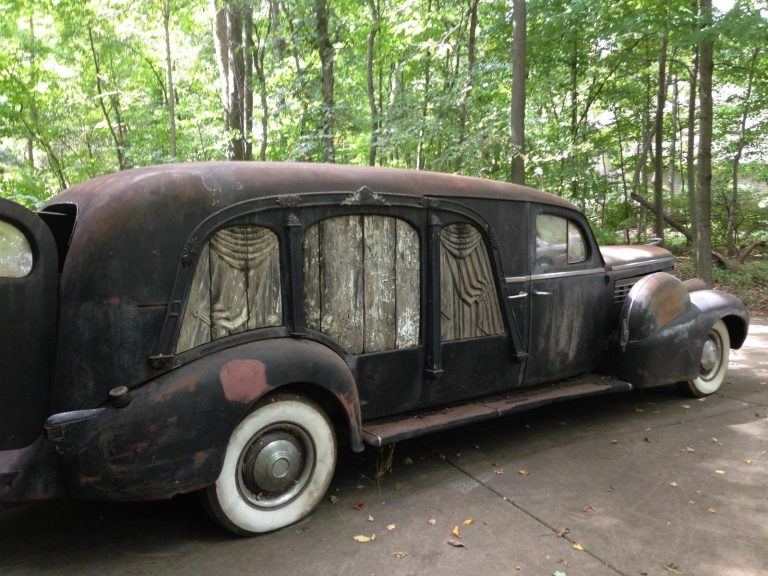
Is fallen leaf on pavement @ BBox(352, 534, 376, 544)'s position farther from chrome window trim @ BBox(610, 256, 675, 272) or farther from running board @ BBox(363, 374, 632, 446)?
chrome window trim @ BBox(610, 256, 675, 272)

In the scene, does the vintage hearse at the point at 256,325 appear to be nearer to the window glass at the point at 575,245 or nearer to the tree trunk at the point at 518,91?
the window glass at the point at 575,245

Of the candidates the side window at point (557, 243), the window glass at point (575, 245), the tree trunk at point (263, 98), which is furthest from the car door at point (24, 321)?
the tree trunk at point (263, 98)

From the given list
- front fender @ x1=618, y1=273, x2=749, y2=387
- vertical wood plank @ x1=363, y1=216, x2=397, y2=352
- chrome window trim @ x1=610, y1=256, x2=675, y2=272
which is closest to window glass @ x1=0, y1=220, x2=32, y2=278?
vertical wood plank @ x1=363, y1=216, x2=397, y2=352

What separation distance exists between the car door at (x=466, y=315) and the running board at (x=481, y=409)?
0.09 m

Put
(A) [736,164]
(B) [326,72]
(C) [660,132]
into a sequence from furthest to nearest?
1. (A) [736,164]
2. (C) [660,132]
3. (B) [326,72]

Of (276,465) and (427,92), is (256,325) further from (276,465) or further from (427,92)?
(427,92)

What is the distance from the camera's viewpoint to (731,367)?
21.6 feet

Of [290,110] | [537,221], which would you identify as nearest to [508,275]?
[537,221]

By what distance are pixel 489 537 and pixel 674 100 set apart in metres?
19.7

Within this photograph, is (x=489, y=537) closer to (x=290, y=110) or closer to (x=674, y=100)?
(x=290, y=110)

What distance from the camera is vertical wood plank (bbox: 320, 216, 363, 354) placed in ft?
11.0

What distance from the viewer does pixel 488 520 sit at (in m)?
3.22

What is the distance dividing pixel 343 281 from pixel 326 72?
864cm

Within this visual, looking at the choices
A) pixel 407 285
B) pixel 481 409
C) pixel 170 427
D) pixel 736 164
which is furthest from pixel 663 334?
pixel 736 164
